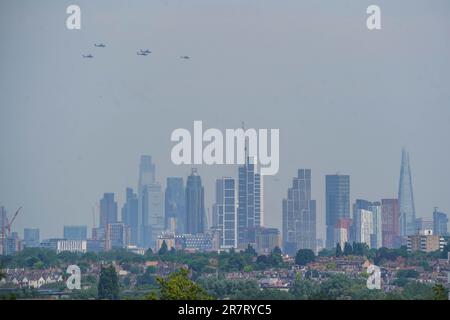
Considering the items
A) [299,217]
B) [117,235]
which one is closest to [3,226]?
[117,235]

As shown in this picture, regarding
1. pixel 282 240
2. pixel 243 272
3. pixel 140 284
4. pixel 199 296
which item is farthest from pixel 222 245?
pixel 199 296

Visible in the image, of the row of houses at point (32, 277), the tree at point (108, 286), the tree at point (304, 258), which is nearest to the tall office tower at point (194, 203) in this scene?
the tree at point (304, 258)

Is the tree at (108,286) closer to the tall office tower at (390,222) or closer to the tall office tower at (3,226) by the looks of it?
the tall office tower at (3,226)

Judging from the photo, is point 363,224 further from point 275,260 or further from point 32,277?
point 32,277

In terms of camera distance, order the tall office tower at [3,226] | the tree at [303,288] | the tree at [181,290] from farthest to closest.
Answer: the tall office tower at [3,226]
the tree at [303,288]
the tree at [181,290]

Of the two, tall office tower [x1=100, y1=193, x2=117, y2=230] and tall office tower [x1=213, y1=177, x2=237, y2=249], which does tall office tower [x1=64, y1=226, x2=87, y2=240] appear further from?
tall office tower [x1=213, y1=177, x2=237, y2=249]
